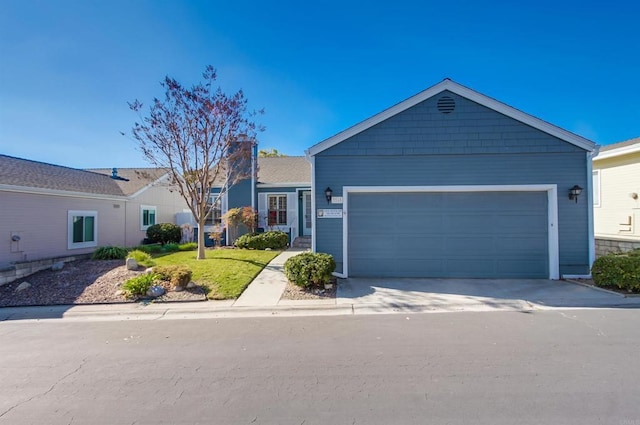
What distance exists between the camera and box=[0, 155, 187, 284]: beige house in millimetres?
9945

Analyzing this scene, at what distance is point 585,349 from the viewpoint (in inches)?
172

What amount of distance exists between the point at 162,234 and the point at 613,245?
19559 millimetres

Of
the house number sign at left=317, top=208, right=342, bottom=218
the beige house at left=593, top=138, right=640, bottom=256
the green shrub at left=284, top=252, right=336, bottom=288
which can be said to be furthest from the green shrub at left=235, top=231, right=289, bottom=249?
the beige house at left=593, top=138, right=640, bottom=256

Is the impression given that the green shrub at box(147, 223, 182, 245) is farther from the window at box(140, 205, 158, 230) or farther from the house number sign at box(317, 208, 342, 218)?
the house number sign at box(317, 208, 342, 218)

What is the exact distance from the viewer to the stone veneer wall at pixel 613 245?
10683 millimetres

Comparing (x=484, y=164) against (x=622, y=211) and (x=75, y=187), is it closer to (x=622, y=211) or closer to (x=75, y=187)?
(x=622, y=211)

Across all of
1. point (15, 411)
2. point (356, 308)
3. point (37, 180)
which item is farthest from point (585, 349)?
point (37, 180)

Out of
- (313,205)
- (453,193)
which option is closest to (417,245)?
(453,193)

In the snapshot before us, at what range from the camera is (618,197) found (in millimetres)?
12461

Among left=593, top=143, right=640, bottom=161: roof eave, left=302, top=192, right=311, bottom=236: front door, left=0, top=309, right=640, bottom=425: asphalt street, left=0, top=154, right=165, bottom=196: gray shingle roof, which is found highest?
left=593, top=143, right=640, bottom=161: roof eave

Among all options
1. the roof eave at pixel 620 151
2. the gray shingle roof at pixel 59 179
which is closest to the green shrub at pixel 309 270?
the gray shingle roof at pixel 59 179

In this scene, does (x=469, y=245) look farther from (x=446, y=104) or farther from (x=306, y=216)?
(x=306, y=216)

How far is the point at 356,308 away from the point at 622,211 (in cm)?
1260

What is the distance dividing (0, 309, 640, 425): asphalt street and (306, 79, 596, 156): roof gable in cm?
532
